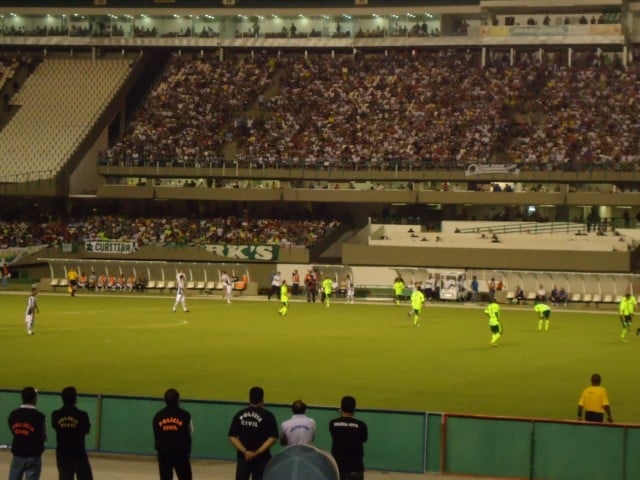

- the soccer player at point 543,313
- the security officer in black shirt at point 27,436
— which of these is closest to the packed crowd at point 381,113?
the soccer player at point 543,313

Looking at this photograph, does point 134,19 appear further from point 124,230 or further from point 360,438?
point 360,438

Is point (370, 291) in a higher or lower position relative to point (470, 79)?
lower

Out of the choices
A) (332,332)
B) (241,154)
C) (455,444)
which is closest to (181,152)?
(241,154)

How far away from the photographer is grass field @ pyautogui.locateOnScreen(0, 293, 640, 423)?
28.5 meters

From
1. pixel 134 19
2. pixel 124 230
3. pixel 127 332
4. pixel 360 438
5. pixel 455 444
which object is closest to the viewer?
pixel 360 438

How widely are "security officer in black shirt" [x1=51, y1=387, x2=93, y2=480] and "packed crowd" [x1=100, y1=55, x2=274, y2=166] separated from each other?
7469 centimetres

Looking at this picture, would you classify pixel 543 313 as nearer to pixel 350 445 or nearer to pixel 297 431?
pixel 350 445

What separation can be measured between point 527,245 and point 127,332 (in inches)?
1476

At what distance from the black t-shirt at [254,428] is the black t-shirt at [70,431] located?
6.46 ft

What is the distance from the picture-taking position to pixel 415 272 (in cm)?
7506

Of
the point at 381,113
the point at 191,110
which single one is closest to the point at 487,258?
the point at 381,113

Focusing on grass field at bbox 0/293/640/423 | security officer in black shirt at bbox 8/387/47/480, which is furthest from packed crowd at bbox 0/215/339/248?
security officer in black shirt at bbox 8/387/47/480

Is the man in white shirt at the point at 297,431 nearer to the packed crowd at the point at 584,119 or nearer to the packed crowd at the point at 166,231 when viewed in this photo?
the packed crowd at the point at 166,231

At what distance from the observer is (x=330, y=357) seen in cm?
3691
